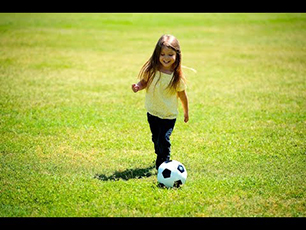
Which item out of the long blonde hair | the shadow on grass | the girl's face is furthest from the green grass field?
the girl's face

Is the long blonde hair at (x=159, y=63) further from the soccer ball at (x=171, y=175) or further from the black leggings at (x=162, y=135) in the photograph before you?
the soccer ball at (x=171, y=175)

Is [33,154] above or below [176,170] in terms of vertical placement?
below

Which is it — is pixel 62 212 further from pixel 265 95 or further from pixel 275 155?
pixel 265 95

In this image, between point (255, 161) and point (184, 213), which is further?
point (255, 161)

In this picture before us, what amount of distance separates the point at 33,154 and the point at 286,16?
28726 mm

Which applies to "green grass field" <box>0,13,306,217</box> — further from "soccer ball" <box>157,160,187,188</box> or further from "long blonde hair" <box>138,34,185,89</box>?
→ "long blonde hair" <box>138,34,185,89</box>

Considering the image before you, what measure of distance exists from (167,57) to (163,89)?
47 centimetres

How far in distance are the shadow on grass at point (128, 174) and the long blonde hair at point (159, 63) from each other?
1.28m

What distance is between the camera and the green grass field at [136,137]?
4.80 meters

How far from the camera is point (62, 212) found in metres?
4.48

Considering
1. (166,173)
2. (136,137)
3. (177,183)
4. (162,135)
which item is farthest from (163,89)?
(136,137)

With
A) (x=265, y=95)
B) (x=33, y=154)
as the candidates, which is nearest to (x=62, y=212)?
(x=33, y=154)

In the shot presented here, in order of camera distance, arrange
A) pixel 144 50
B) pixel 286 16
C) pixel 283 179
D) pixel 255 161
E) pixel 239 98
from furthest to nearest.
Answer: pixel 286 16 → pixel 144 50 → pixel 239 98 → pixel 255 161 → pixel 283 179

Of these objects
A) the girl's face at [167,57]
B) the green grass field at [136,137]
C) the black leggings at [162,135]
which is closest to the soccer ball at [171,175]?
the green grass field at [136,137]
